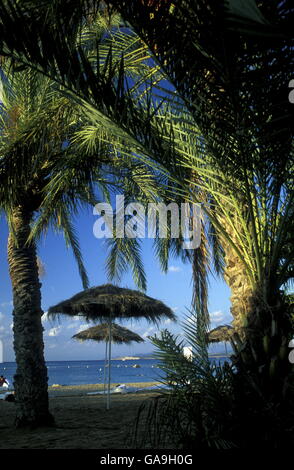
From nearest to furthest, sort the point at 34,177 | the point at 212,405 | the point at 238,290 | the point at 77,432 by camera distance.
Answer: the point at 212,405 < the point at 238,290 < the point at 77,432 < the point at 34,177

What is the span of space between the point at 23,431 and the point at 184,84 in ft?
19.9

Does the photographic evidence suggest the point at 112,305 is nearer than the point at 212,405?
No

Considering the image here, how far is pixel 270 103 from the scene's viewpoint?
3.88 meters

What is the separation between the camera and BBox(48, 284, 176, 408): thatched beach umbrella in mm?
10984

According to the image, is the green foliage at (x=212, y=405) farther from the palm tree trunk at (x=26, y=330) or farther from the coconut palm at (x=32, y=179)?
the palm tree trunk at (x=26, y=330)

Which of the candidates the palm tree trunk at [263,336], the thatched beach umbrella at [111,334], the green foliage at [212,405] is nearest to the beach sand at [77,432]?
the green foliage at [212,405]

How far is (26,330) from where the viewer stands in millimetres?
7863

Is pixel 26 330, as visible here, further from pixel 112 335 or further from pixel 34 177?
pixel 112 335

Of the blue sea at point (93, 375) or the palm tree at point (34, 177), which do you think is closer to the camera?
the palm tree at point (34, 177)

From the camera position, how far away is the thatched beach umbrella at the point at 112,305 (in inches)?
432

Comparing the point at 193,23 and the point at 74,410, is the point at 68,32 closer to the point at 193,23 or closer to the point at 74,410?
the point at 193,23

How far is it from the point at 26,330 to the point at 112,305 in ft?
11.6

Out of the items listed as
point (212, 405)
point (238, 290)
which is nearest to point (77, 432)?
point (212, 405)

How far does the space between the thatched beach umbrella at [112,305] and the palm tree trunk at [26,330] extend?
2.90 metres
